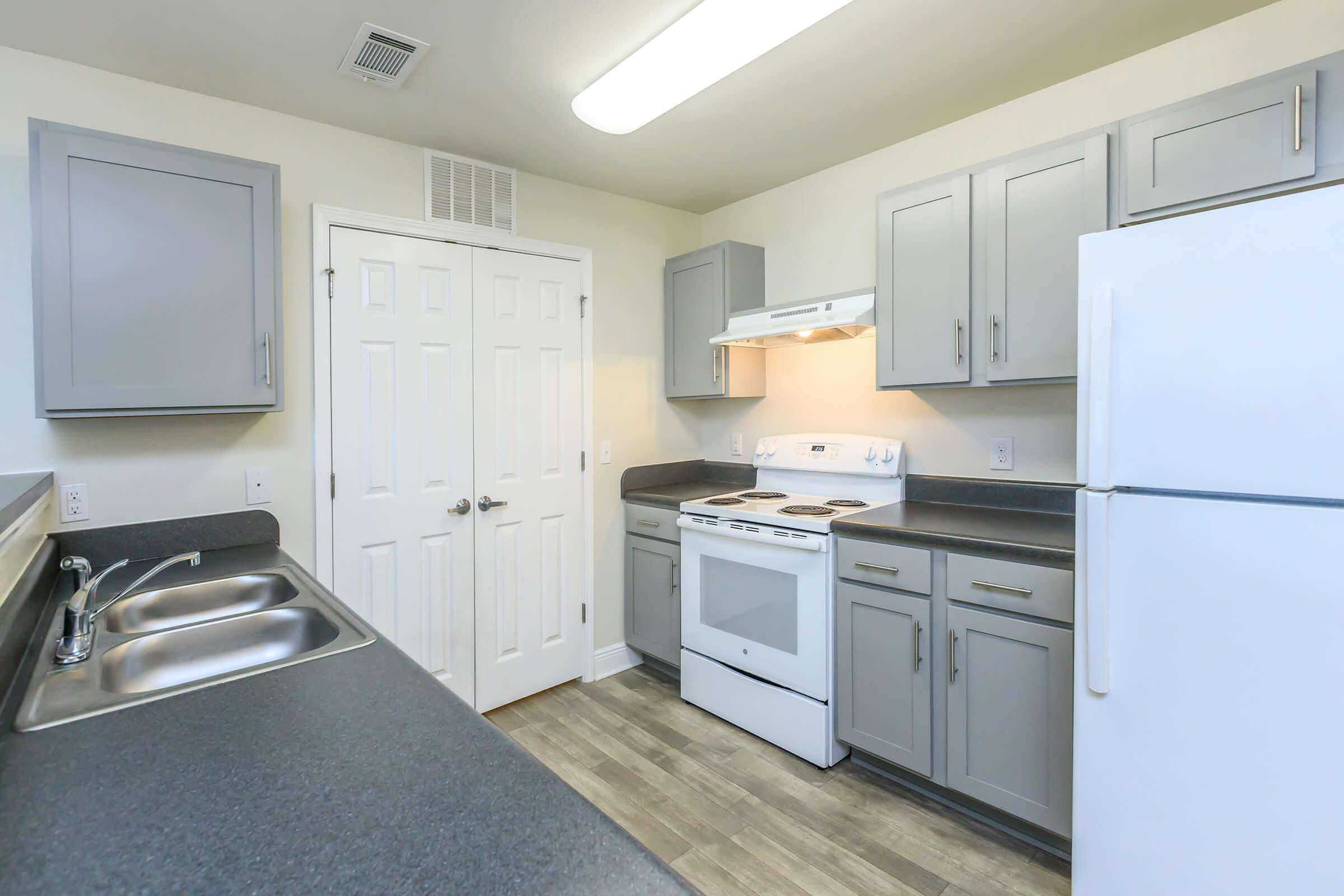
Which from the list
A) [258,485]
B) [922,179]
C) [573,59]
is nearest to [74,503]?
[258,485]

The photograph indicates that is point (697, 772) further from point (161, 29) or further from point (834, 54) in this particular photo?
point (161, 29)

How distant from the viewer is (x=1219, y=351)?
4.49ft

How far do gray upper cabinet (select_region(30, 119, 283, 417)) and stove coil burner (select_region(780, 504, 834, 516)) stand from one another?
1879mm

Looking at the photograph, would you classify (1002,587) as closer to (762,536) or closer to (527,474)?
(762,536)

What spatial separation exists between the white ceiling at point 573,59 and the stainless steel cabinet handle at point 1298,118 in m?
0.42

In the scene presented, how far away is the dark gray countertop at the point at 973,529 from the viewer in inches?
74.1

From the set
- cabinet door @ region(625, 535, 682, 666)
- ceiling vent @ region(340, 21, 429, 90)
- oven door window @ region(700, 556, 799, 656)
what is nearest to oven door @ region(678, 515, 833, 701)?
oven door window @ region(700, 556, 799, 656)

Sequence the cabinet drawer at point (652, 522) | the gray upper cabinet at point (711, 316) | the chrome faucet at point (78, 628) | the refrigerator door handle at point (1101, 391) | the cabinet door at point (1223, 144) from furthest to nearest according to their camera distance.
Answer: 1. the gray upper cabinet at point (711, 316)
2. the cabinet drawer at point (652, 522)
3. the cabinet door at point (1223, 144)
4. the refrigerator door handle at point (1101, 391)
5. the chrome faucet at point (78, 628)

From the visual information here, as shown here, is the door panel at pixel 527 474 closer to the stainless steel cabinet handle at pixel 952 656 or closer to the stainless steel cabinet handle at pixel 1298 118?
the stainless steel cabinet handle at pixel 952 656

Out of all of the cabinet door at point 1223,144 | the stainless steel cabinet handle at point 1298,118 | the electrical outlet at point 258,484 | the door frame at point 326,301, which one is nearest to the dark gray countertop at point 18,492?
the electrical outlet at point 258,484

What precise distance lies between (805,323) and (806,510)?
78 cm

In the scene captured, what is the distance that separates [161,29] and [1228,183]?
119 inches

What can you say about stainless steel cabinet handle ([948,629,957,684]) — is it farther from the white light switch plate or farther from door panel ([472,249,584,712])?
the white light switch plate

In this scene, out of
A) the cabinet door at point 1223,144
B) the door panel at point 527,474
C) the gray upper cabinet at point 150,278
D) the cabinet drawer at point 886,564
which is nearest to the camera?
the cabinet door at point 1223,144
